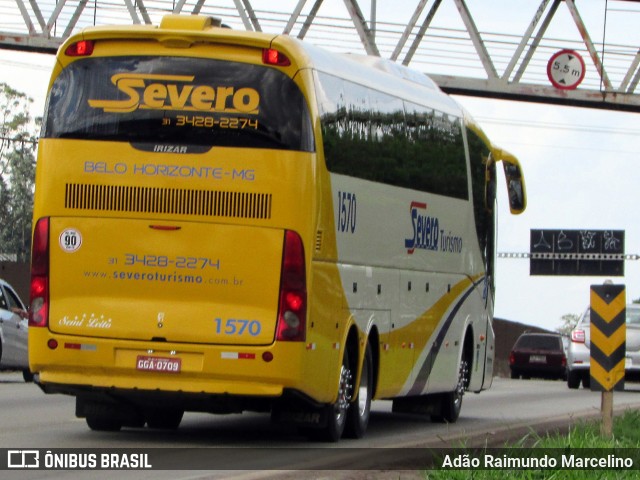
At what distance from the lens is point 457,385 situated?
20.1m

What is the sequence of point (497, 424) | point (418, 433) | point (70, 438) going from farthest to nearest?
1. point (497, 424)
2. point (418, 433)
3. point (70, 438)

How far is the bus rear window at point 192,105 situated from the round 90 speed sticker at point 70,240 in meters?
0.81

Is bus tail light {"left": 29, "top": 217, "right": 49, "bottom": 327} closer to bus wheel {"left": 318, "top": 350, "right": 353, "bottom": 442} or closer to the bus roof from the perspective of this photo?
the bus roof

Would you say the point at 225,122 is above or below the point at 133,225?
above

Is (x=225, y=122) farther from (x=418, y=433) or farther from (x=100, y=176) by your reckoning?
(x=418, y=433)

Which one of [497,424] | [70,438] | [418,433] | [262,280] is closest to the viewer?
[262,280]

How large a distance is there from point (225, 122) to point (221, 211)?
75 centimetres

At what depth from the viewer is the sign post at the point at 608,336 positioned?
14.8m

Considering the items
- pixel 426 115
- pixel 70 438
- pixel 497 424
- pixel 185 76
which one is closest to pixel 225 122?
pixel 185 76

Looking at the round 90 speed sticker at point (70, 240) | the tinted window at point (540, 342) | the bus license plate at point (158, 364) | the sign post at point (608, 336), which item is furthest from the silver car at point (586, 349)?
the round 90 speed sticker at point (70, 240)

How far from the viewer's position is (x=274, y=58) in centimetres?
1424

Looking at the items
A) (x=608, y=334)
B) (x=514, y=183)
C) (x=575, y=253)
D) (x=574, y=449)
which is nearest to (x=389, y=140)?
(x=608, y=334)

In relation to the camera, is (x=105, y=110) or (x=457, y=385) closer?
(x=105, y=110)

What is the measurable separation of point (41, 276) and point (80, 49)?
1.95 metres
